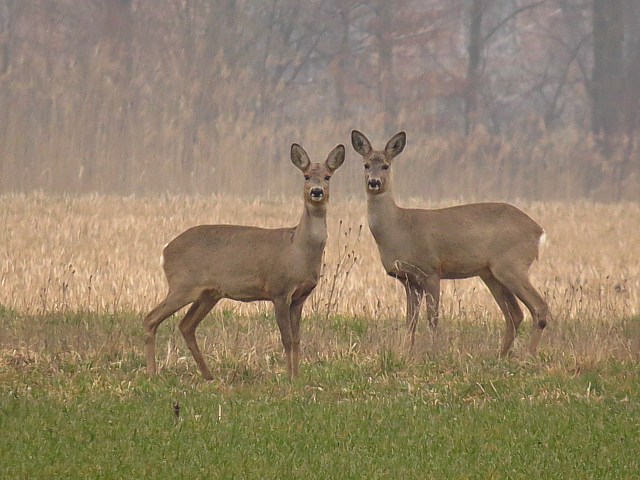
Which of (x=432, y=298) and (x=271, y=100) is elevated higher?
(x=271, y=100)

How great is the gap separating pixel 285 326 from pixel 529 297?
83.2 inches

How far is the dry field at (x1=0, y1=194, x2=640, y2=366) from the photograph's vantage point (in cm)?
1016

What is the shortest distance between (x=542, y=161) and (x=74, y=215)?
12779mm

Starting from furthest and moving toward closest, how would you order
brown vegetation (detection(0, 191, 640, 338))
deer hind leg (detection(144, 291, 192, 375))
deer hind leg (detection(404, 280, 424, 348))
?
brown vegetation (detection(0, 191, 640, 338))
deer hind leg (detection(404, 280, 424, 348))
deer hind leg (detection(144, 291, 192, 375))

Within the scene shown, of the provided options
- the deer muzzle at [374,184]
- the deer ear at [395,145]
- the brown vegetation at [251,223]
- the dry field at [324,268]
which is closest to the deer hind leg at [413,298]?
the dry field at [324,268]

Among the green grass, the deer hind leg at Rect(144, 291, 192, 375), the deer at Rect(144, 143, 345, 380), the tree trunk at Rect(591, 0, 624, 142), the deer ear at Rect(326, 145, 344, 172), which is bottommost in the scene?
the green grass

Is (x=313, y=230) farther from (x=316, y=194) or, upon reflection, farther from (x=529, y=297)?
(x=529, y=297)

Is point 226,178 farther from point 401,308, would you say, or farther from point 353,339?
point 353,339

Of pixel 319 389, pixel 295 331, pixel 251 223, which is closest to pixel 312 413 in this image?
pixel 319 389

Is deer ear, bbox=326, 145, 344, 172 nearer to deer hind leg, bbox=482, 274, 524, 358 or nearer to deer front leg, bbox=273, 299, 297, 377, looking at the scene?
deer front leg, bbox=273, 299, 297, 377

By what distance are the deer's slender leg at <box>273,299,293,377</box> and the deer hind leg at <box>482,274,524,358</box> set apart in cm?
169

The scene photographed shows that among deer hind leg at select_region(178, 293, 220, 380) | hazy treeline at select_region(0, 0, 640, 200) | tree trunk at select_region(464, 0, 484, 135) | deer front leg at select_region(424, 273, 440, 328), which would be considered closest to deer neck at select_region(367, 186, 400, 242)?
deer front leg at select_region(424, 273, 440, 328)

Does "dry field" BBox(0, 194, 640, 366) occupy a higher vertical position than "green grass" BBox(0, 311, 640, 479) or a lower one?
higher

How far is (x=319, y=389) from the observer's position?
25.3ft
